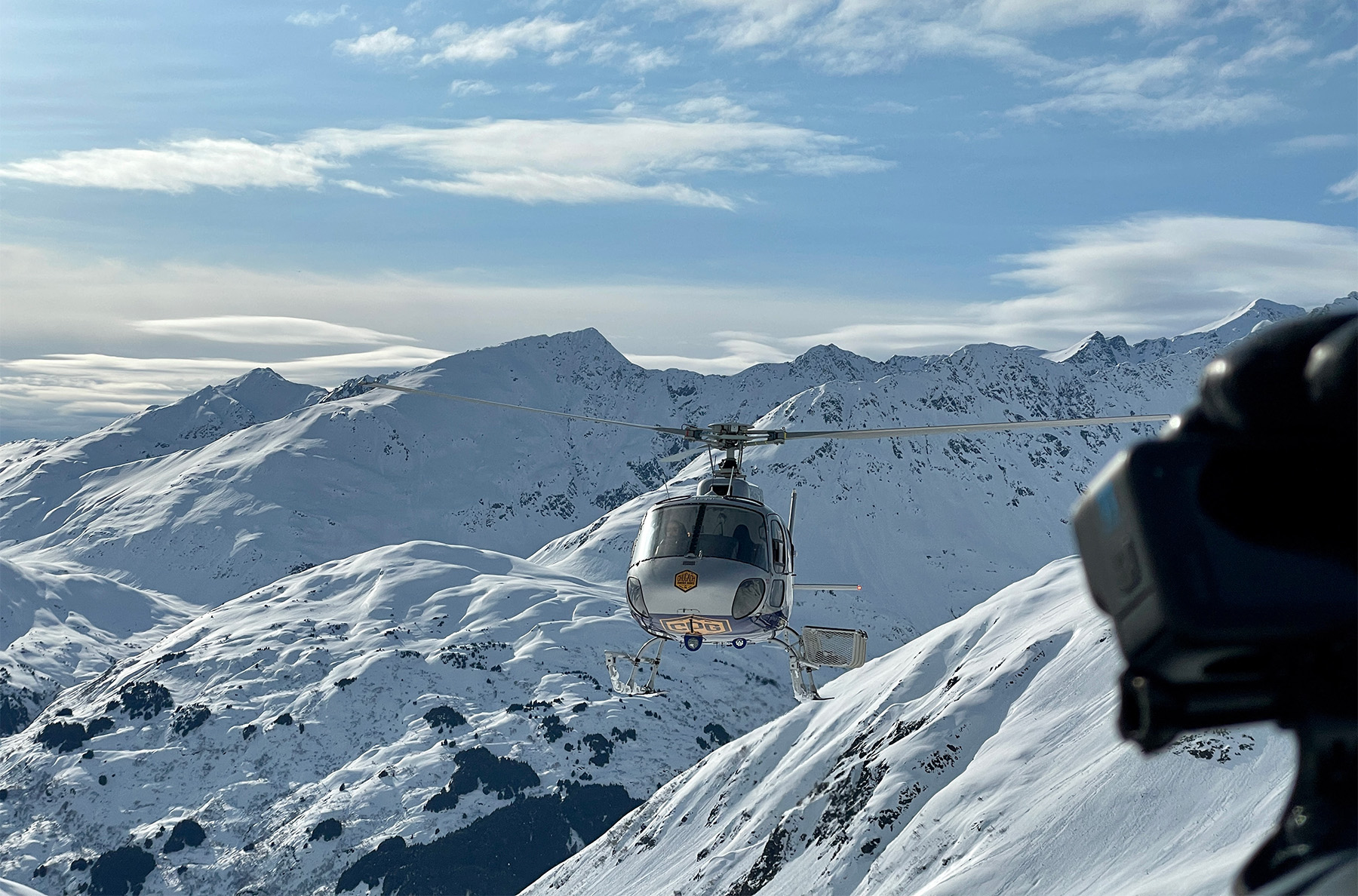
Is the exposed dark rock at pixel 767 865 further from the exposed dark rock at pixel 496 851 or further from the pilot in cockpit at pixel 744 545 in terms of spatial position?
the exposed dark rock at pixel 496 851

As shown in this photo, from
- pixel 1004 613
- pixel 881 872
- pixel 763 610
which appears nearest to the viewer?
pixel 763 610

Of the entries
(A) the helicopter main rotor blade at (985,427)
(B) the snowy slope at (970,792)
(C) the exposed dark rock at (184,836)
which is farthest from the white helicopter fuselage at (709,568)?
(C) the exposed dark rock at (184,836)

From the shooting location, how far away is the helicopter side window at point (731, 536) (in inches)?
874

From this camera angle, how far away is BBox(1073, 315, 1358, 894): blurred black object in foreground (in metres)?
2.96

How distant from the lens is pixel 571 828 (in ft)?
638

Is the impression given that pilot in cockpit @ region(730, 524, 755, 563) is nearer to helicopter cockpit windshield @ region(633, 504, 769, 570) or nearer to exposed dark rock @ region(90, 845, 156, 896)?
helicopter cockpit windshield @ region(633, 504, 769, 570)

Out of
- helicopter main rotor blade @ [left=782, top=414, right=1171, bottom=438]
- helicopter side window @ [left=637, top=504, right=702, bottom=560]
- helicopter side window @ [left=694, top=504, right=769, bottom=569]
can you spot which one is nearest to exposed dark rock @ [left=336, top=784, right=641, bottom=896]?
helicopter side window @ [left=637, top=504, right=702, bottom=560]

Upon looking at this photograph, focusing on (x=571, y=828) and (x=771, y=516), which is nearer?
(x=771, y=516)

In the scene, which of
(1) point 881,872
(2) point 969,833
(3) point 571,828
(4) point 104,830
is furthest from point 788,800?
(4) point 104,830

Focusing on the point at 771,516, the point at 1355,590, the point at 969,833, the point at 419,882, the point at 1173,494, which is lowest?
the point at 419,882

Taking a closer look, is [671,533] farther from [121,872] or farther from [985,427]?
[121,872]

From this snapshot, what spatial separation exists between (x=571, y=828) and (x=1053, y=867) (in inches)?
5593

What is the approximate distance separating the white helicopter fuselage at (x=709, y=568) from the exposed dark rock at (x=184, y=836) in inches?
7854

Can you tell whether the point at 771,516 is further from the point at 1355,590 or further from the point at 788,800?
the point at 788,800
